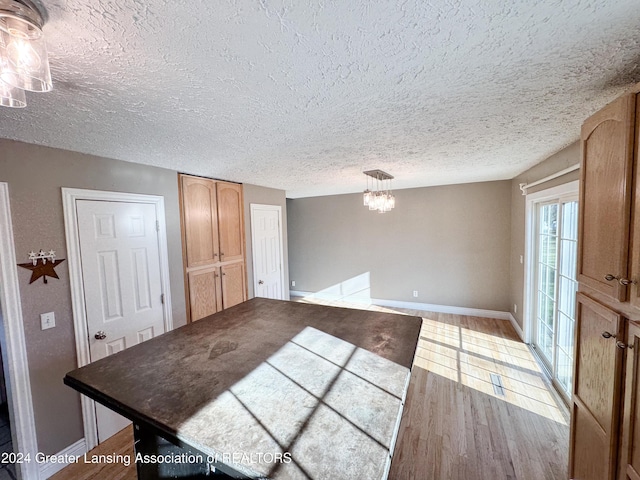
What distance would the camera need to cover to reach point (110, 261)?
7.16ft

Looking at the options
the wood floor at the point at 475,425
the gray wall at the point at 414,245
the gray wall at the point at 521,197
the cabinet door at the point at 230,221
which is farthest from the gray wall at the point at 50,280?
the gray wall at the point at 414,245

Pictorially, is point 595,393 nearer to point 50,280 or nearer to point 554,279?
point 554,279

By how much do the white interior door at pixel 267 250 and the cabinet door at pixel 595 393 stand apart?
3.35m

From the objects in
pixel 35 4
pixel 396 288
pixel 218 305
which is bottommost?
pixel 396 288

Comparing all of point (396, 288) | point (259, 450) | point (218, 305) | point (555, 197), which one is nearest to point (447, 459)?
→ point (259, 450)

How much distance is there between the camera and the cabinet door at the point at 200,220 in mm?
2863

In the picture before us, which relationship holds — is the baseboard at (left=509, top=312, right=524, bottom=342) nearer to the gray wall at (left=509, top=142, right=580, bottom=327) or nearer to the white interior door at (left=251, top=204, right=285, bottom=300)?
the gray wall at (left=509, top=142, right=580, bottom=327)

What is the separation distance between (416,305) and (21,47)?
523cm

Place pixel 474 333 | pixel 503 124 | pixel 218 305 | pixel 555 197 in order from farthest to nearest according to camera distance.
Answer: pixel 474 333, pixel 218 305, pixel 555 197, pixel 503 124

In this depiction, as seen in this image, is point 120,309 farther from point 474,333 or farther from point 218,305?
point 474,333

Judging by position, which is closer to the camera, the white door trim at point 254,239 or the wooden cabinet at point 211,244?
the wooden cabinet at point 211,244

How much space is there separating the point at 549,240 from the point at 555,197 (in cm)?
55

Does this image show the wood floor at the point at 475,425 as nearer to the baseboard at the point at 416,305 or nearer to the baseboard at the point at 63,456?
the baseboard at the point at 63,456

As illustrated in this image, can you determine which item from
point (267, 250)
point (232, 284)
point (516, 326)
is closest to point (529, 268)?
point (516, 326)
